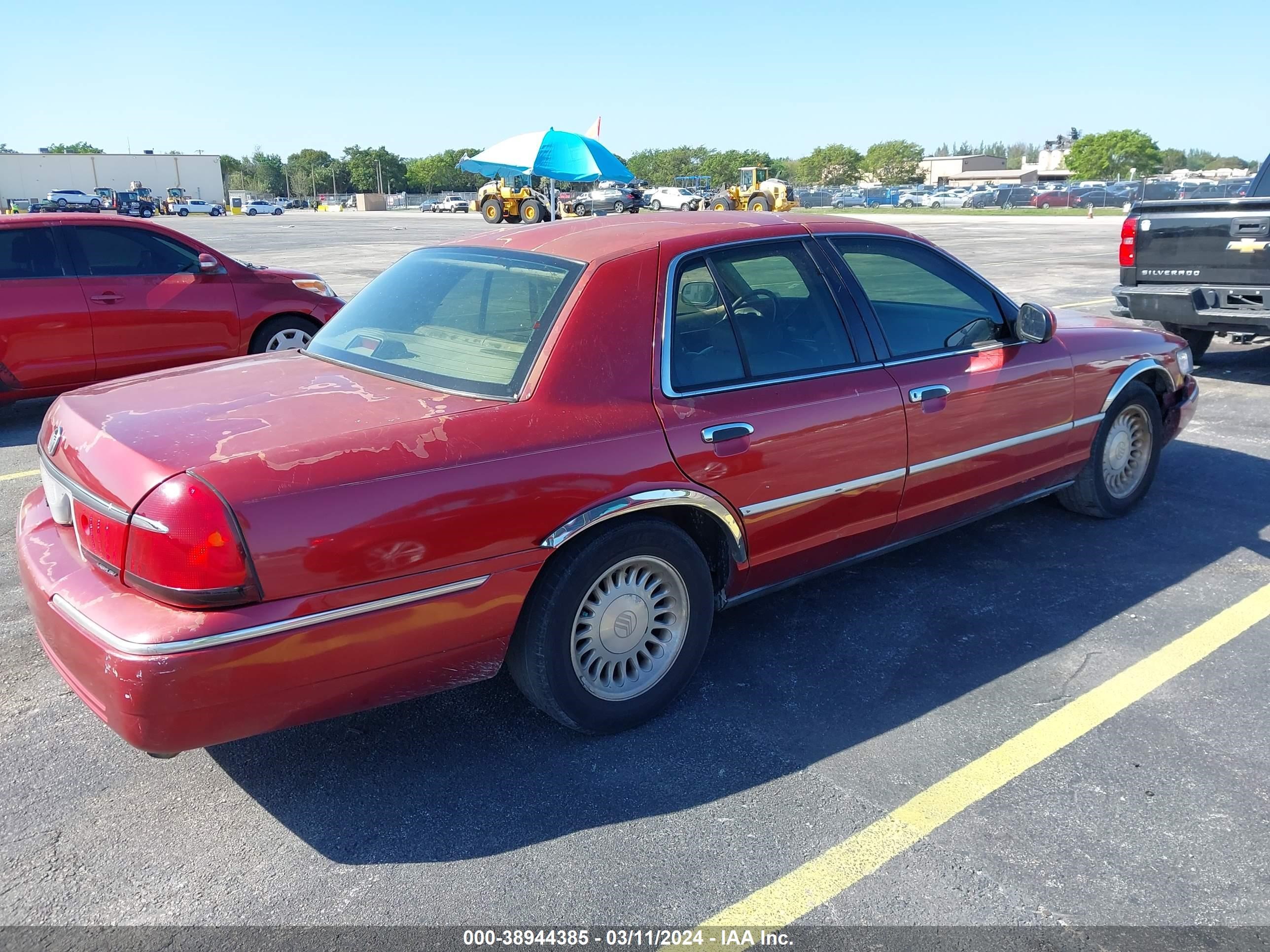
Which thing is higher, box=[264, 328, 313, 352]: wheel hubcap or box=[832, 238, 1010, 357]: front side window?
box=[832, 238, 1010, 357]: front side window

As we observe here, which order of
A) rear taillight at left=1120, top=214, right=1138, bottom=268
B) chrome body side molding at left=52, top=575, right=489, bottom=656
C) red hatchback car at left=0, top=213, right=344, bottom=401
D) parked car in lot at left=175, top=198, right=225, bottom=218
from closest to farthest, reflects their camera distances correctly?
chrome body side molding at left=52, top=575, right=489, bottom=656, red hatchback car at left=0, top=213, right=344, bottom=401, rear taillight at left=1120, top=214, right=1138, bottom=268, parked car in lot at left=175, top=198, right=225, bottom=218

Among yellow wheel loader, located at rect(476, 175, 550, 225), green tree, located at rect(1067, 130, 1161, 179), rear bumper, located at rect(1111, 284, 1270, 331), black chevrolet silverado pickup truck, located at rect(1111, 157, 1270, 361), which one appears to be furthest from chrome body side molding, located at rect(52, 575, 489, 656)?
green tree, located at rect(1067, 130, 1161, 179)

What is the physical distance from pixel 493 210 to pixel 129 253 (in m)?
36.7

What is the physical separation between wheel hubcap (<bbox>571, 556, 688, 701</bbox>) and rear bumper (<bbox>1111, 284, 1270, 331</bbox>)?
6612 mm

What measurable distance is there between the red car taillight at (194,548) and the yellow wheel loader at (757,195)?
132 ft

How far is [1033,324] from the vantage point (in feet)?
13.8

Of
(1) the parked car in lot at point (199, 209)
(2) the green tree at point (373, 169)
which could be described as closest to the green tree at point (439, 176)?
(2) the green tree at point (373, 169)

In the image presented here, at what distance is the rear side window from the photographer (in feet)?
22.8

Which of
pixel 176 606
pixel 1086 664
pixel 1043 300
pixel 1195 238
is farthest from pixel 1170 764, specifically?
pixel 1043 300

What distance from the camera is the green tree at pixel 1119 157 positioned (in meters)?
108

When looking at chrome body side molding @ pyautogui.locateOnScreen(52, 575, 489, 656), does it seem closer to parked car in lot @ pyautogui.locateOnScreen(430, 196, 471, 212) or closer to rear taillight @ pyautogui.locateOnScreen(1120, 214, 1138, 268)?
rear taillight @ pyautogui.locateOnScreen(1120, 214, 1138, 268)

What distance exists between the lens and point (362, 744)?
3.17m

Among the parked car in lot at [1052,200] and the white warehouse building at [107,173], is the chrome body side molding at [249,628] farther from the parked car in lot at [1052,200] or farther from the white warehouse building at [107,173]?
the white warehouse building at [107,173]

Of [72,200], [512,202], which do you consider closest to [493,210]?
[512,202]
